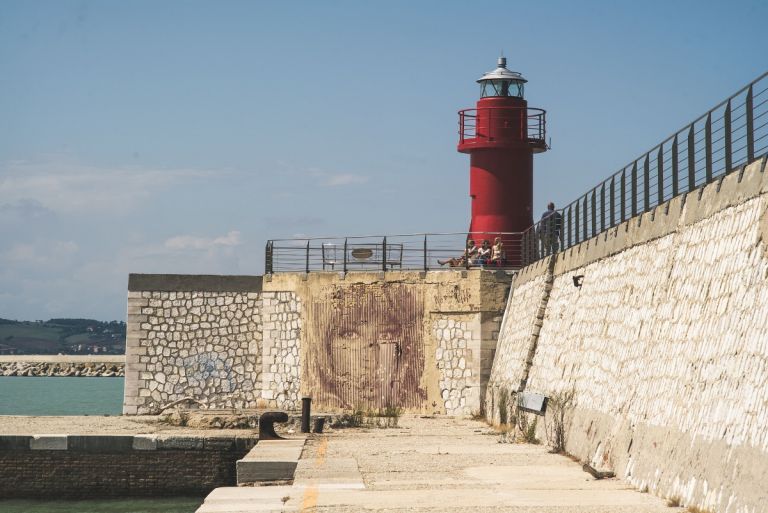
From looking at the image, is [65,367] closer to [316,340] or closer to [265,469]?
[316,340]

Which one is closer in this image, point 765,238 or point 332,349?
point 765,238

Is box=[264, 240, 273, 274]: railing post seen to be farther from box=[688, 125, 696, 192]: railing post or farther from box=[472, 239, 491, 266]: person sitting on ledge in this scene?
box=[688, 125, 696, 192]: railing post

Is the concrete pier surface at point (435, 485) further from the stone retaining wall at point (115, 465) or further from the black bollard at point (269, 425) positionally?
the stone retaining wall at point (115, 465)

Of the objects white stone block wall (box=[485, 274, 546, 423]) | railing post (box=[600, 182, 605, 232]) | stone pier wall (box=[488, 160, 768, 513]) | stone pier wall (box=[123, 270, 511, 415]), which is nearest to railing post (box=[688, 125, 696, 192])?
stone pier wall (box=[488, 160, 768, 513])

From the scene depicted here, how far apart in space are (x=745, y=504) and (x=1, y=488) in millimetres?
16621

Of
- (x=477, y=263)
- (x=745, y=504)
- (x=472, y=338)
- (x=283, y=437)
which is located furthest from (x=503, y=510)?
(x=477, y=263)

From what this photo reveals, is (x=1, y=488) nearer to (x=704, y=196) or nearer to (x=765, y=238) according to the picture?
(x=704, y=196)

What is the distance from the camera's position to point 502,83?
3186cm

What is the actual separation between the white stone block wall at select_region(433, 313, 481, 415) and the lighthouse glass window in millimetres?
7036

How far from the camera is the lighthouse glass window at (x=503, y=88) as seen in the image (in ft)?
105

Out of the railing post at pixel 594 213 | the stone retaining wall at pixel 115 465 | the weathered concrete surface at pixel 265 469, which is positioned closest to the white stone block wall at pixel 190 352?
the stone retaining wall at pixel 115 465

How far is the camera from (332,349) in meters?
28.4

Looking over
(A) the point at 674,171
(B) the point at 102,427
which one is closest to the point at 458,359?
(B) the point at 102,427

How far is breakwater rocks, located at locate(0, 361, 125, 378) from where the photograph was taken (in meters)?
120
